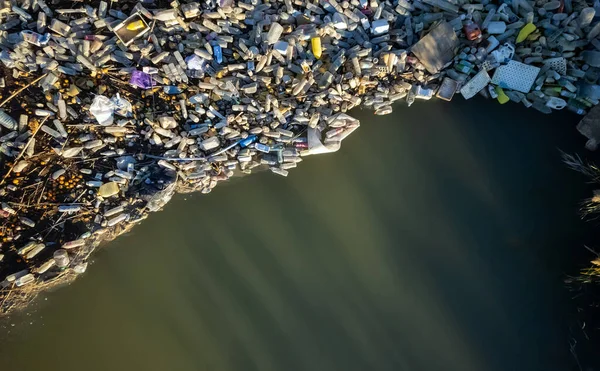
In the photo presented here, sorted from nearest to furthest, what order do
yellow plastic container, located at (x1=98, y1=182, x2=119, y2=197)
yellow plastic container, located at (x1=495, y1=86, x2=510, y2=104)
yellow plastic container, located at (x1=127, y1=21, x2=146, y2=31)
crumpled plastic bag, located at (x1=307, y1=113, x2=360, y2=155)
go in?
yellow plastic container, located at (x1=127, y1=21, x2=146, y2=31)
yellow plastic container, located at (x1=98, y1=182, x2=119, y2=197)
crumpled plastic bag, located at (x1=307, y1=113, x2=360, y2=155)
yellow plastic container, located at (x1=495, y1=86, x2=510, y2=104)

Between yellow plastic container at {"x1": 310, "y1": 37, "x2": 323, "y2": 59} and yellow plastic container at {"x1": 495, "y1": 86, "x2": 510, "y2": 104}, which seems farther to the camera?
yellow plastic container at {"x1": 495, "y1": 86, "x2": 510, "y2": 104}

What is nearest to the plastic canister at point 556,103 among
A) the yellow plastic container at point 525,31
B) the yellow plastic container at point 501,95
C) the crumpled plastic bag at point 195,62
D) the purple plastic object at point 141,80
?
the yellow plastic container at point 501,95

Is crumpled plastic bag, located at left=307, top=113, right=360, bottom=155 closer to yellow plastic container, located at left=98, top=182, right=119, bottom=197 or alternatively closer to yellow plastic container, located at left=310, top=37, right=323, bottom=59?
yellow plastic container, located at left=310, top=37, right=323, bottom=59

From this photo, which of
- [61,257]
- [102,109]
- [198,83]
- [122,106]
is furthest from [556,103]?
[61,257]

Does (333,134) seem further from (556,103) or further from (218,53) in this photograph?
(556,103)

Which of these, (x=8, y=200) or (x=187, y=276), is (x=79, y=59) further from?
(x=187, y=276)

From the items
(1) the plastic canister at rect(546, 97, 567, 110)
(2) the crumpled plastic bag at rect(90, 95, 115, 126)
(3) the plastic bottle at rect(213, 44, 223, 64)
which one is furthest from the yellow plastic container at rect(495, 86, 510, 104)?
(2) the crumpled plastic bag at rect(90, 95, 115, 126)

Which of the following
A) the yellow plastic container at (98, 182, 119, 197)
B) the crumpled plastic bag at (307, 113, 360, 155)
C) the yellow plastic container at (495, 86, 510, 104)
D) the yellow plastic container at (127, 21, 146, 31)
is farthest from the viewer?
the yellow plastic container at (495, 86, 510, 104)
